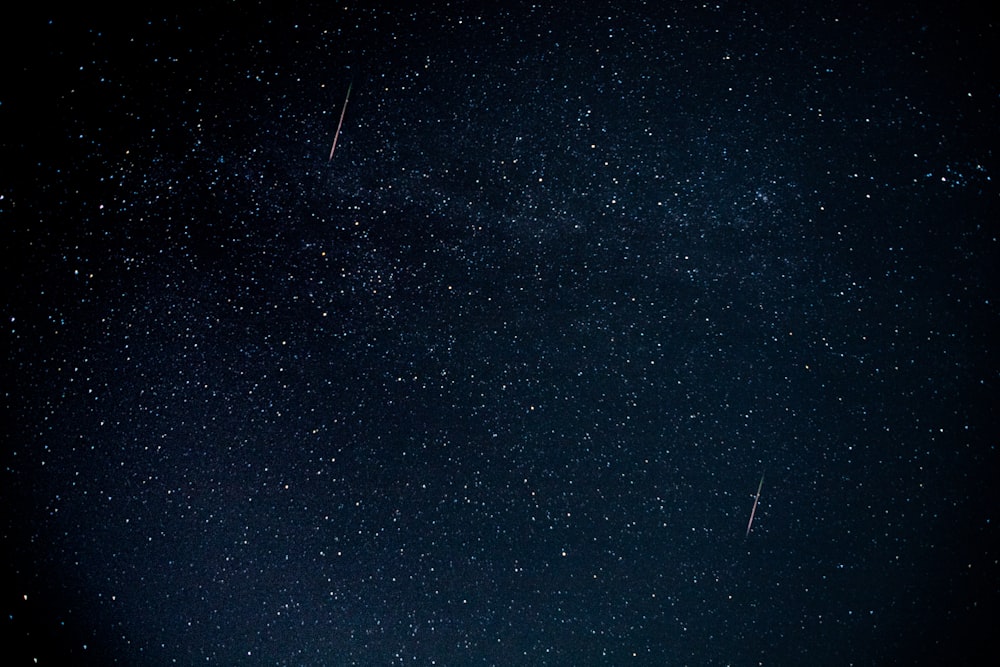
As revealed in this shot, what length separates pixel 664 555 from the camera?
2.27 feet

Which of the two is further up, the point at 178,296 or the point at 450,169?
the point at 450,169

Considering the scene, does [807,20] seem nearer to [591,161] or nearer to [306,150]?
[591,161]

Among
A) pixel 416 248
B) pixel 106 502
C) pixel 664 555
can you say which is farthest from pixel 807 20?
pixel 106 502

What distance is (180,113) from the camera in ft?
2.14

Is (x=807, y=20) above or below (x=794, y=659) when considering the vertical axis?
above

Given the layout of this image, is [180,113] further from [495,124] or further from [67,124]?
[495,124]

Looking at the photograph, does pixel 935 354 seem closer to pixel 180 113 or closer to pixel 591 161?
pixel 591 161

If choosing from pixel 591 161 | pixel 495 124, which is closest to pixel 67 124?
A: pixel 495 124

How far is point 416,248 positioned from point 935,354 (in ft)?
2.05

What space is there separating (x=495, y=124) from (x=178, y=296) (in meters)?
0.42

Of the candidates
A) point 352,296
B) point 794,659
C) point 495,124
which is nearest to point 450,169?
point 495,124

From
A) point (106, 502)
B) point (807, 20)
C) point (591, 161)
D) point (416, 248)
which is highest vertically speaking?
point (807, 20)

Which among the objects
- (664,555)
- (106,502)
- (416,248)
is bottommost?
(106,502)

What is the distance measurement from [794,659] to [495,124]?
74 cm
